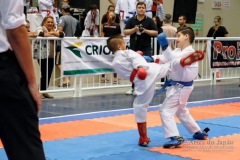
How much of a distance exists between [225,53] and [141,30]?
3.54m

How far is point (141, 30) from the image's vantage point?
980 centimetres

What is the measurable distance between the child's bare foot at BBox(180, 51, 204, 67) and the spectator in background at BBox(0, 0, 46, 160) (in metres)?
3.28

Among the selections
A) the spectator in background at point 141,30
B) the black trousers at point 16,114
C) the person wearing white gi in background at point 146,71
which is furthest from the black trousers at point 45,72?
the black trousers at point 16,114

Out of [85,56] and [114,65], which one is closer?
[114,65]

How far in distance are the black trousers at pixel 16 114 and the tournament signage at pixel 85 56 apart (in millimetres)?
7214

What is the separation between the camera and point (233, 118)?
7.57m

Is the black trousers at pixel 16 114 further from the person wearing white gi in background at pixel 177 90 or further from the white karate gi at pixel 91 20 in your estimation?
the white karate gi at pixel 91 20

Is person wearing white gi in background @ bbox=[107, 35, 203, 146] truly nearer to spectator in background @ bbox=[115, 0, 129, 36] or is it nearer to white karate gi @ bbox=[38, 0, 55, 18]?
white karate gi @ bbox=[38, 0, 55, 18]

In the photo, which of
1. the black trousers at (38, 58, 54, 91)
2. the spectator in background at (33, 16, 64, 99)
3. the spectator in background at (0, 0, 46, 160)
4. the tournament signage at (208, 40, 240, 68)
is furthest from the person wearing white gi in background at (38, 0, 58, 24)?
the spectator in background at (0, 0, 46, 160)

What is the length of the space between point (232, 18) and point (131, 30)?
10726mm

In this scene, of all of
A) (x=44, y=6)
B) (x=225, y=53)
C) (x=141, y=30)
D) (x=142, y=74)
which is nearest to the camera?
(x=142, y=74)

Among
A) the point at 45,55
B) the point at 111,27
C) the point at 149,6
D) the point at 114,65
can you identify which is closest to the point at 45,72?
the point at 45,55

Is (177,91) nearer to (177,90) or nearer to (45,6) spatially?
(177,90)

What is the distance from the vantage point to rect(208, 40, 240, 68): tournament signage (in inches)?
481
